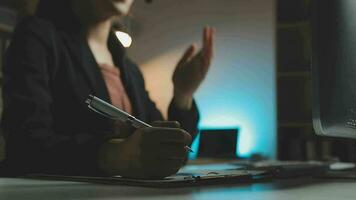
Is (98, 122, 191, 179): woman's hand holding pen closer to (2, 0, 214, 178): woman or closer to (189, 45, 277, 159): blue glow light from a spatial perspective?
(2, 0, 214, 178): woman

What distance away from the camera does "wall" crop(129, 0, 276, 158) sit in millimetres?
3076

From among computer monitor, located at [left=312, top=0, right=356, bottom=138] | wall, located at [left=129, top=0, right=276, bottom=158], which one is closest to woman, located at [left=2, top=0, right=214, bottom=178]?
computer monitor, located at [left=312, top=0, right=356, bottom=138]

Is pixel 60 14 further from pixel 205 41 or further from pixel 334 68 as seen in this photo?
pixel 334 68

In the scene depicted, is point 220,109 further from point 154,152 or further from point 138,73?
point 154,152

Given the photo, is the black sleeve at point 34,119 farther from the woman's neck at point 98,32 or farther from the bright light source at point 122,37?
the bright light source at point 122,37

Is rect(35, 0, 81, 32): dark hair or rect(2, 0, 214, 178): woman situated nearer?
rect(2, 0, 214, 178): woman

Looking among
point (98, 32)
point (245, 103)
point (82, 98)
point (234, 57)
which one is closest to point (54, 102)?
point (82, 98)

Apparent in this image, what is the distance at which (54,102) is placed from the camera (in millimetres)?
964

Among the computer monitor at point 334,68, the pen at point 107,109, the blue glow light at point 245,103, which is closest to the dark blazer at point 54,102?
the pen at point 107,109

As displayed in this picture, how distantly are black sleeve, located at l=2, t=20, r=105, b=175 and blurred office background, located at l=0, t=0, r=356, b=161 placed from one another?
1.79m

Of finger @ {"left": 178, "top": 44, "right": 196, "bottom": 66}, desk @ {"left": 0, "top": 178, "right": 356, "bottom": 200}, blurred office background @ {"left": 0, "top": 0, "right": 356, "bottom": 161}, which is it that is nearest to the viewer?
desk @ {"left": 0, "top": 178, "right": 356, "bottom": 200}

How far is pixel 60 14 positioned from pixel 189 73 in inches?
13.2

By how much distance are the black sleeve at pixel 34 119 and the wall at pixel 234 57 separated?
1.92 meters

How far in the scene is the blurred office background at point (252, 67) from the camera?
2.92m
